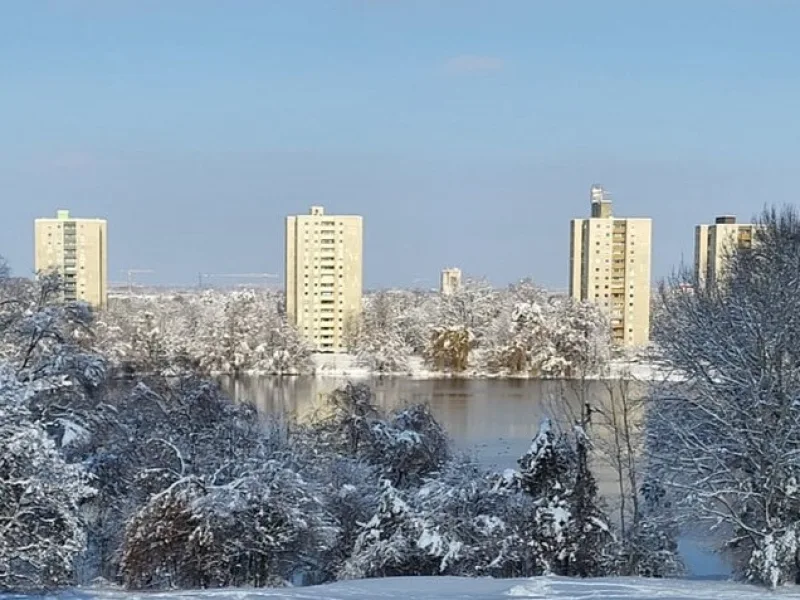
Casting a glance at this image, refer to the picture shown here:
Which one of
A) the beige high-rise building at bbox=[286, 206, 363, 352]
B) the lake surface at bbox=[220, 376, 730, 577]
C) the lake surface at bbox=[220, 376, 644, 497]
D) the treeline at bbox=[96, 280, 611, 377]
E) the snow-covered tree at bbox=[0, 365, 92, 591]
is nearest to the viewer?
the snow-covered tree at bbox=[0, 365, 92, 591]

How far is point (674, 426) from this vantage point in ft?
37.7

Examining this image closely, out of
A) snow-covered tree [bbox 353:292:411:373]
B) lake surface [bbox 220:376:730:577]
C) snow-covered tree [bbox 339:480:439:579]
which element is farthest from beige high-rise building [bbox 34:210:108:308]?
snow-covered tree [bbox 339:480:439:579]

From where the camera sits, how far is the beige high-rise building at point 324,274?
7831 cm

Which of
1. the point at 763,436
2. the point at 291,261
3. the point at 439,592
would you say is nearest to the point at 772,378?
the point at 763,436

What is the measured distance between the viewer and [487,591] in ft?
28.2

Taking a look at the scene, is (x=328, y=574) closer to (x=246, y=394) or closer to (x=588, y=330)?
(x=246, y=394)

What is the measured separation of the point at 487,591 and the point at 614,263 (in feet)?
228

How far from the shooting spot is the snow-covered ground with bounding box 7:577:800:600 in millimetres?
8172

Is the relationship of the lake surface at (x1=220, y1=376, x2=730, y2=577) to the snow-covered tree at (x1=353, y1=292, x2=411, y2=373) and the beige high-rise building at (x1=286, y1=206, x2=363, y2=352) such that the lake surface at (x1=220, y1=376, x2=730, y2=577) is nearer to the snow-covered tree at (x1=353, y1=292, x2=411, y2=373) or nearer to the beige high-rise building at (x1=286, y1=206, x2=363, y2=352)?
the snow-covered tree at (x1=353, y1=292, x2=411, y2=373)

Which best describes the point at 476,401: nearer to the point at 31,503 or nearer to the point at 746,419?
the point at 746,419

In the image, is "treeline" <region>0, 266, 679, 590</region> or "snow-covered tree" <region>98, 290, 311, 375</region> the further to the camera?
"snow-covered tree" <region>98, 290, 311, 375</region>

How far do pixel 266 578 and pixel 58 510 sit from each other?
10.8 feet

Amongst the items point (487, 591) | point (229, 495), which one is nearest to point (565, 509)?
point (487, 591)

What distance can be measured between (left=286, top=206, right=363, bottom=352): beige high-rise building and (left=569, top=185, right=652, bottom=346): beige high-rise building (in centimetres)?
1883
